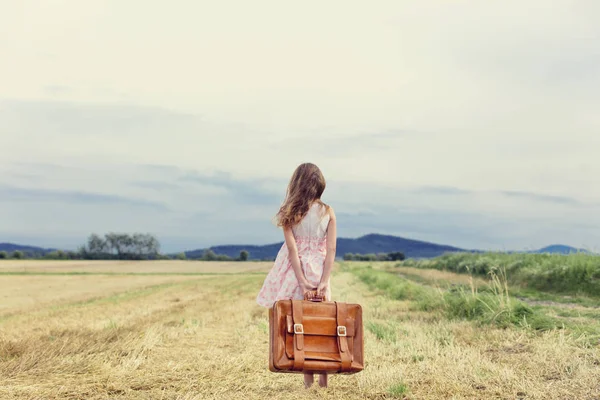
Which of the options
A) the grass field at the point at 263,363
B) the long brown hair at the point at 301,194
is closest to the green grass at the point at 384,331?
the grass field at the point at 263,363

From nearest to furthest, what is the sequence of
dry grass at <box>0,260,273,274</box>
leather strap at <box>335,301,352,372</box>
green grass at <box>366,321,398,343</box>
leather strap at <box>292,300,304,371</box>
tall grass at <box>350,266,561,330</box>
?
leather strap at <box>292,300,304,371</box> < leather strap at <box>335,301,352,372</box> < green grass at <box>366,321,398,343</box> < tall grass at <box>350,266,561,330</box> < dry grass at <box>0,260,273,274</box>

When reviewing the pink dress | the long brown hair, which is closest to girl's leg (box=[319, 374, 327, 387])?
the pink dress

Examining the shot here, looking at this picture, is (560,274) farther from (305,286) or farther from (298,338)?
(298,338)

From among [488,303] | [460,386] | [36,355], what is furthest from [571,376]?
[36,355]

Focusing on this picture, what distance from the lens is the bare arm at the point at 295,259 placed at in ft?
22.5

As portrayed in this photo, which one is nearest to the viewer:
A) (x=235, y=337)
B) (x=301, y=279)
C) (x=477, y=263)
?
(x=301, y=279)

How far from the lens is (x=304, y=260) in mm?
6965

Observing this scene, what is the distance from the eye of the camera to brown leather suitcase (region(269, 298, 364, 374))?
6.35 m

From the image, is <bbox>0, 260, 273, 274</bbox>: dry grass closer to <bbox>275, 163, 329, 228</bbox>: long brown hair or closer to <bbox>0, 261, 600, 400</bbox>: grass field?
<bbox>0, 261, 600, 400</bbox>: grass field

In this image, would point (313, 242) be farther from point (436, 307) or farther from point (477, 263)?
point (477, 263)

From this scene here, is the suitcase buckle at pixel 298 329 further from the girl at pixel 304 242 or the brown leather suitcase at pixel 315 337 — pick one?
the girl at pixel 304 242

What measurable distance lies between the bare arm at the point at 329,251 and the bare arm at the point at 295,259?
0.50 feet

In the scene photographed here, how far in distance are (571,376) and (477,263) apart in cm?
2824

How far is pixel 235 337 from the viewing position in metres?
11.2
